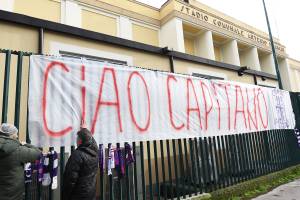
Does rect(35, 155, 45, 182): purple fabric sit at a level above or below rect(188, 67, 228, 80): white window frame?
below

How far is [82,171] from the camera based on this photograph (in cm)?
320

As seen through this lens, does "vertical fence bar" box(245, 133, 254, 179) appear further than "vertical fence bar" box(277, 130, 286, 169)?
No

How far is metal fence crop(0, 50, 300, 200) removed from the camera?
432cm

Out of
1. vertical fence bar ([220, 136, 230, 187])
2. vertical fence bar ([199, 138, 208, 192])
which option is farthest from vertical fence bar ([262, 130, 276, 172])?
vertical fence bar ([199, 138, 208, 192])

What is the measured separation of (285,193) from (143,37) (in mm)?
14925

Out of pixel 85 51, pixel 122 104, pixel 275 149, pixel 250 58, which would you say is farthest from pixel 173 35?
pixel 122 104

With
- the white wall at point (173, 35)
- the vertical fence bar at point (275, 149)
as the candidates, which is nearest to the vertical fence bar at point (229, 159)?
the vertical fence bar at point (275, 149)

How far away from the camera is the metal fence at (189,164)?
4320 millimetres

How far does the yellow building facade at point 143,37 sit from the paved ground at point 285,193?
3.96 metres

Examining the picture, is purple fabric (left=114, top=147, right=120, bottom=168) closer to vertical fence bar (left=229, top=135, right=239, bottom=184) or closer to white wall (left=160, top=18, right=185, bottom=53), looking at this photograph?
vertical fence bar (left=229, top=135, right=239, bottom=184)

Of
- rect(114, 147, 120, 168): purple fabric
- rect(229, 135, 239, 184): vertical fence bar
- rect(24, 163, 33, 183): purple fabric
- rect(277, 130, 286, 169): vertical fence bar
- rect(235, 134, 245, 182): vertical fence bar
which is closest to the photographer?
rect(24, 163, 33, 183): purple fabric

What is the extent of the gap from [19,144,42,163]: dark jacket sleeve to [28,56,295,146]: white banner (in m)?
0.35

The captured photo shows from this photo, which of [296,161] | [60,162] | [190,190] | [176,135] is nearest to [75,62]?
[60,162]

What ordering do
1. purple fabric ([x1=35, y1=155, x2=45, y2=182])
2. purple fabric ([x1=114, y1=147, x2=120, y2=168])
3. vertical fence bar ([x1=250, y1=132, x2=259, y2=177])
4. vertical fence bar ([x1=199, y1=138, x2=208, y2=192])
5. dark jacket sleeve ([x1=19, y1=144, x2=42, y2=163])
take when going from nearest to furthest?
dark jacket sleeve ([x1=19, y1=144, x2=42, y2=163]), purple fabric ([x1=35, y1=155, x2=45, y2=182]), purple fabric ([x1=114, y1=147, x2=120, y2=168]), vertical fence bar ([x1=199, y1=138, x2=208, y2=192]), vertical fence bar ([x1=250, y1=132, x2=259, y2=177])
